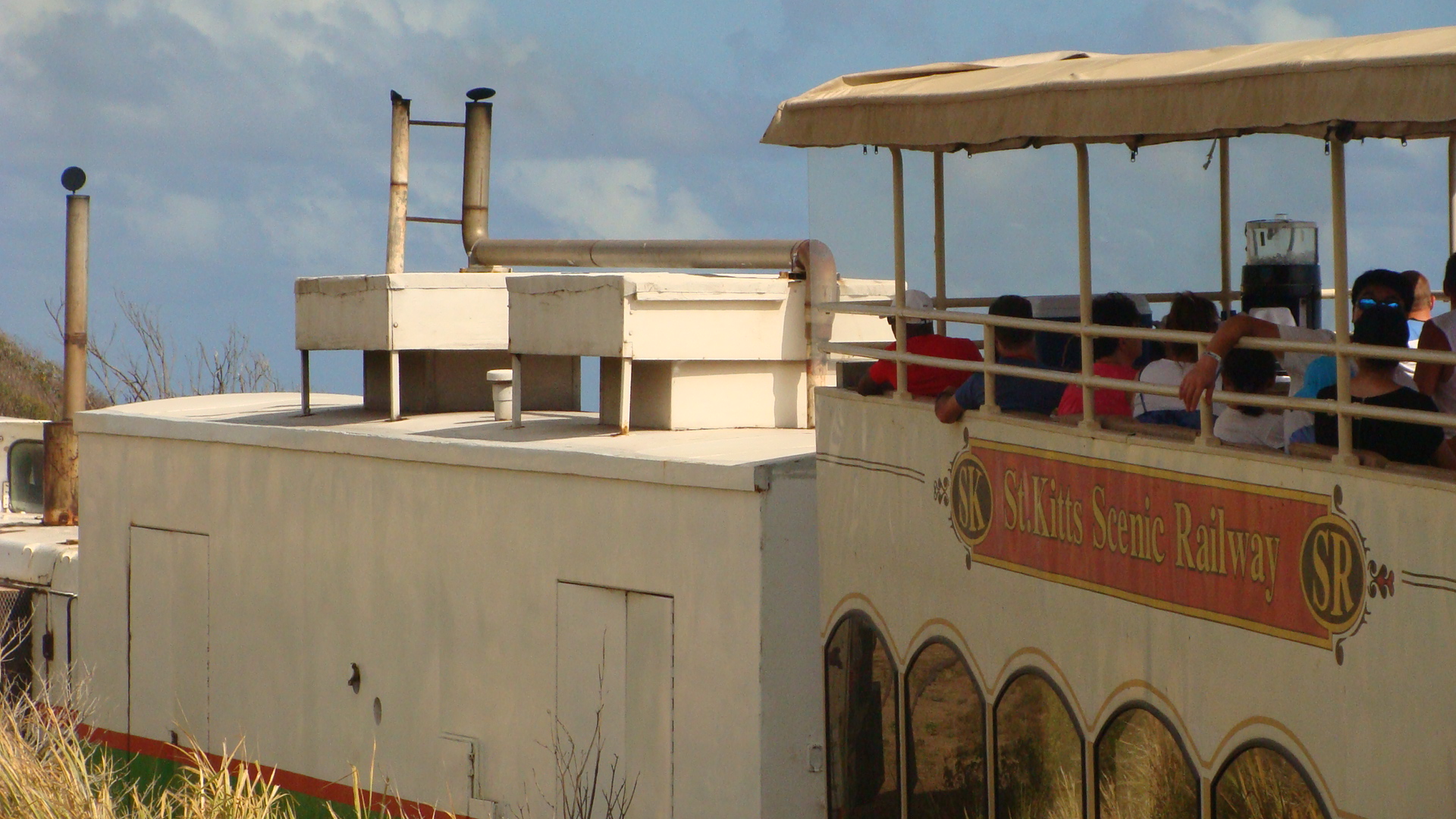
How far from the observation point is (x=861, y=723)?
29.5ft

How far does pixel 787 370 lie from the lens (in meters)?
12.7

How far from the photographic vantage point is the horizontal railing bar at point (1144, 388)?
5.46 metres

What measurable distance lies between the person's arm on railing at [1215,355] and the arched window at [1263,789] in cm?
126

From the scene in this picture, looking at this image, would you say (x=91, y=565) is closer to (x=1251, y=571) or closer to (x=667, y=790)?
(x=667, y=790)

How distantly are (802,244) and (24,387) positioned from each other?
39715 millimetres

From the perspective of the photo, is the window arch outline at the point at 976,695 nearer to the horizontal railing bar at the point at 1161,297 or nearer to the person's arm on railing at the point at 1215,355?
the person's arm on railing at the point at 1215,355

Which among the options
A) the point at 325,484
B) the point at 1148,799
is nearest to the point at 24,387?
the point at 325,484

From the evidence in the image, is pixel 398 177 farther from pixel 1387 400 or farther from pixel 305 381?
pixel 1387 400

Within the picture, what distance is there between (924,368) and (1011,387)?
2.65 feet

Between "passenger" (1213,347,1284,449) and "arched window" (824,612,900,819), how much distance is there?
2.63 metres

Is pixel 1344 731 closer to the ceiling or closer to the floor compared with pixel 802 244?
closer to the floor

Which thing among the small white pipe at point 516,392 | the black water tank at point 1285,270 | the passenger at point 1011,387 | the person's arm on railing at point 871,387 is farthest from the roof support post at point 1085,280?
the small white pipe at point 516,392

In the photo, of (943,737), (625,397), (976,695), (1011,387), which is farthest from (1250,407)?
(625,397)

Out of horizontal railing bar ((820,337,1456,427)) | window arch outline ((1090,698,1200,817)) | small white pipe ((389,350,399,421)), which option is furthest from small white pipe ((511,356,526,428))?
window arch outline ((1090,698,1200,817))
